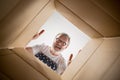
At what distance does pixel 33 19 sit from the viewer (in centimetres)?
117

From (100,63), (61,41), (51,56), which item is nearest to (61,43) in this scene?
(61,41)

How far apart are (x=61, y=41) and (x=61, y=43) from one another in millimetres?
17

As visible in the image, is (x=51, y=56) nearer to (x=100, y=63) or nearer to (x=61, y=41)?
(x=61, y=41)

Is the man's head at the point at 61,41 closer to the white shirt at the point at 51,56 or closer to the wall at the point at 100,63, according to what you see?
the white shirt at the point at 51,56

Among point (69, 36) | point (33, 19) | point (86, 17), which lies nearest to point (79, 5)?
point (86, 17)

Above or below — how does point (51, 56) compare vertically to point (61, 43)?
below

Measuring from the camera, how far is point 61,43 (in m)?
1.61

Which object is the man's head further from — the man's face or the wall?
the wall

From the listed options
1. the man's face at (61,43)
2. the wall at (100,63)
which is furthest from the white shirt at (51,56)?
the wall at (100,63)

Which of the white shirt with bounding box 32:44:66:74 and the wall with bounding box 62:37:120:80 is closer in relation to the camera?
the wall with bounding box 62:37:120:80

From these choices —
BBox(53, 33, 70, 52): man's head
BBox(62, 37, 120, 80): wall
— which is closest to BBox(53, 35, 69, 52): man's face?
BBox(53, 33, 70, 52): man's head

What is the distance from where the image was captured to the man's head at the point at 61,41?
59.7 inches

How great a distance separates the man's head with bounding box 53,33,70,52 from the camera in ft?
4.98

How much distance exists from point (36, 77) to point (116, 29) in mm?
441
